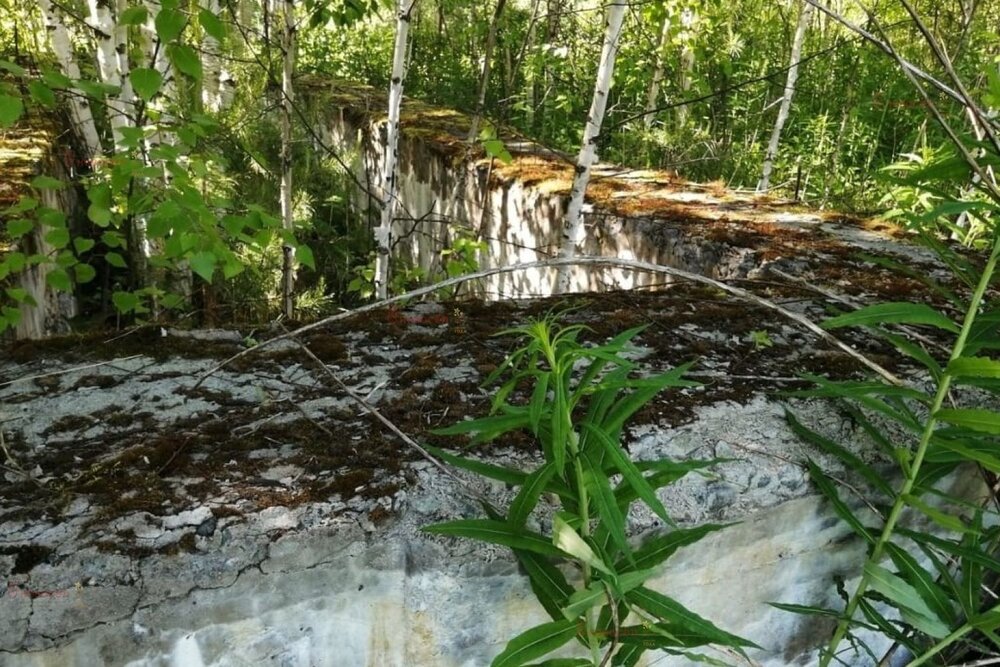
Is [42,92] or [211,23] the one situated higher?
[211,23]

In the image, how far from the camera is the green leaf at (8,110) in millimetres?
2074

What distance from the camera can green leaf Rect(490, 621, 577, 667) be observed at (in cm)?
127

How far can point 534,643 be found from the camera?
1.30 meters

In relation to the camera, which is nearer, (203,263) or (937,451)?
(937,451)

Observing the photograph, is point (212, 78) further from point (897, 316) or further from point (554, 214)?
point (897, 316)

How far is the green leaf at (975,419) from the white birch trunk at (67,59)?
528 cm

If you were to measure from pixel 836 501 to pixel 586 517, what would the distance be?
2.55 ft

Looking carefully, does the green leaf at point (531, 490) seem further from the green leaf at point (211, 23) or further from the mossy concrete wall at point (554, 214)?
the mossy concrete wall at point (554, 214)

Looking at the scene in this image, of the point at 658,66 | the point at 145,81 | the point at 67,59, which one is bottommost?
the point at 145,81

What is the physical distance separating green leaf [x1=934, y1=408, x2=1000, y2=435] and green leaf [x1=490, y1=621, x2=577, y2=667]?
87 cm

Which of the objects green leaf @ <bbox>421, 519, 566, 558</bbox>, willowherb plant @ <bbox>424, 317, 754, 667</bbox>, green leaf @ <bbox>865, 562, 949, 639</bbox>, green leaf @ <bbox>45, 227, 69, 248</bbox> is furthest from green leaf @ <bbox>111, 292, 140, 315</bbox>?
green leaf @ <bbox>865, 562, 949, 639</bbox>

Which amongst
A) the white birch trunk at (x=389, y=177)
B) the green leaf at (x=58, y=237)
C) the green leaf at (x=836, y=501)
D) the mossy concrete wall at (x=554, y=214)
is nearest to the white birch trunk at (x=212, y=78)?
the mossy concrete wall at (x=554, y=214)

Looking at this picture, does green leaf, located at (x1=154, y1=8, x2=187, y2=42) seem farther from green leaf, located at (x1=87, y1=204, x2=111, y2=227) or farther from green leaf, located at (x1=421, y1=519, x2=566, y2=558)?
green leaf, located at (x1=421, y1=519, x2=566, y2=558)

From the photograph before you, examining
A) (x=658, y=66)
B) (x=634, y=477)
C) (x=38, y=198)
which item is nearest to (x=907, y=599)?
(x=634, y=477)
